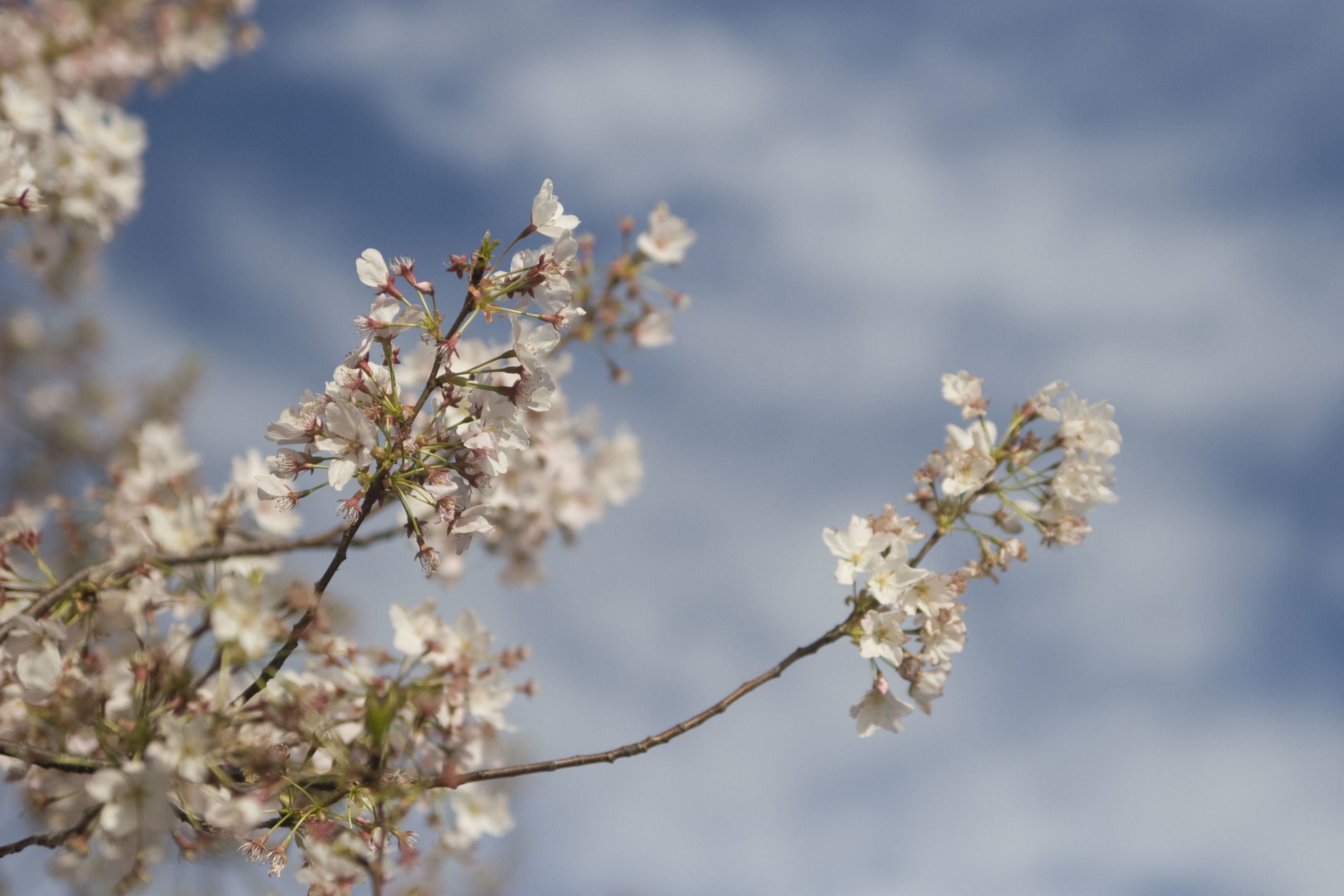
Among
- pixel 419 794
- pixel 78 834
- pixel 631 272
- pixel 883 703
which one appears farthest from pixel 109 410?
pixel 883 703

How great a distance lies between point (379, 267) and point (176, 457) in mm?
2800

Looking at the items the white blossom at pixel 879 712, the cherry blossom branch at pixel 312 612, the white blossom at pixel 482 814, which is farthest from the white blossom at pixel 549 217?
the white blossom at pixel 482 814

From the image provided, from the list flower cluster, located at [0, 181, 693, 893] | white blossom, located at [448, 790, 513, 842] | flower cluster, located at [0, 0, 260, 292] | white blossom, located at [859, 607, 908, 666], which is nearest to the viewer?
flower cluster, located at [0, 181, 693, 893]

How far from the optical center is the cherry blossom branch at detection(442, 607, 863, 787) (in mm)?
2418

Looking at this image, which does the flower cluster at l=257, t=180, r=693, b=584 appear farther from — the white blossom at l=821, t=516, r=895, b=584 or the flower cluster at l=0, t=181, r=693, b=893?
the white blossom at l=821, t=516, r=895, b=584

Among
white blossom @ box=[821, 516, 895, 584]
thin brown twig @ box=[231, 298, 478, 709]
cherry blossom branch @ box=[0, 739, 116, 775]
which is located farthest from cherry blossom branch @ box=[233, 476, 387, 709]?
white blossom @ box=[821, 516, 895, 584]

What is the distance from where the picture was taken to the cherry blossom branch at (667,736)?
242cm

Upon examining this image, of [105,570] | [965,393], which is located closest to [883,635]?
[965,393]

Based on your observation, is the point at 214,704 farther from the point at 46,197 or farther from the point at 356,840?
the point at 46,197

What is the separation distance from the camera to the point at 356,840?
7.80 feet

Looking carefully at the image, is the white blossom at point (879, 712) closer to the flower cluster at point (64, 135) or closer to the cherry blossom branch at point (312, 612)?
the cherry blossom branch at point (312, 612)

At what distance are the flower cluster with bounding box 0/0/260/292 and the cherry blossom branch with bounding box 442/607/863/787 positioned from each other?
2.56m

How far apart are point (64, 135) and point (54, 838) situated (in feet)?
17.3

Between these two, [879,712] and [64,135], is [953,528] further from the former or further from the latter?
[64,135]
